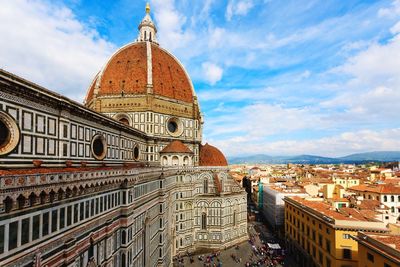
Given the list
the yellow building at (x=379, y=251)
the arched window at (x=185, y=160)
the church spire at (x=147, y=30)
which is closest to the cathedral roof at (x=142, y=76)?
the church spire at (x=147, y=30)

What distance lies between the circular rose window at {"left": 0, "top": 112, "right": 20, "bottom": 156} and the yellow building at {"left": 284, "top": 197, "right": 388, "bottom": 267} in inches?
1084

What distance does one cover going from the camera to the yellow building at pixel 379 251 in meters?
17.9

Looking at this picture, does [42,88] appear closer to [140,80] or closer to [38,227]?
[38,227]

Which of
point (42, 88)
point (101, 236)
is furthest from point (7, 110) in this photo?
point (101, 236)

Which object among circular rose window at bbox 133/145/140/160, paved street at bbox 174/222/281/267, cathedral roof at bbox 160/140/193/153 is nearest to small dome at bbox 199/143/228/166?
cathedral roof at bbox 160/140/193/153

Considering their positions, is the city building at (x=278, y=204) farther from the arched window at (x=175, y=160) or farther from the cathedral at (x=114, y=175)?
the arched window at (x=175, y=160)

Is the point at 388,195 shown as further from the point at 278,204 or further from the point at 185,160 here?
the point at 185,160

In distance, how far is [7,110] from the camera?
41.5ft

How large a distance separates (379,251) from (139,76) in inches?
1541

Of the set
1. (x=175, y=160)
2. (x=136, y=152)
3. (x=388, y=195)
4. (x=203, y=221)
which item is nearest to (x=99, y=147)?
(x=136, y=152)

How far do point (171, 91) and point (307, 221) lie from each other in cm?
2873

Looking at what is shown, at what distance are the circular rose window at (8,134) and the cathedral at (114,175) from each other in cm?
4

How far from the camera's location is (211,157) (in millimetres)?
51438

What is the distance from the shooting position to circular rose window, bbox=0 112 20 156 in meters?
12.5
